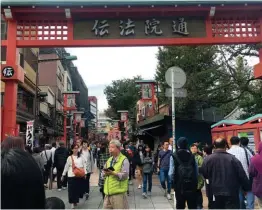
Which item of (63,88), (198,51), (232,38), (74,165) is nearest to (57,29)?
(74,165)

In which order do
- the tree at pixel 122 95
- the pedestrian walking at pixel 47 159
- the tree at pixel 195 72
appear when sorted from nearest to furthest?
the pedestrian walking at pixel 47 159 < the tree at pixel 195 72 < the tree at pixel 122 95

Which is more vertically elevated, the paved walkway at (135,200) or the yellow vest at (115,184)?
the yellow vest at (115,184)

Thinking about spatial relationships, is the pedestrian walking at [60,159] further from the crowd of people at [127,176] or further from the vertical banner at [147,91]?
the vertical banner at [147,91]

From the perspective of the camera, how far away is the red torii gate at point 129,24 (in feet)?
33.5

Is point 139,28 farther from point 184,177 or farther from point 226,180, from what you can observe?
point 226,180

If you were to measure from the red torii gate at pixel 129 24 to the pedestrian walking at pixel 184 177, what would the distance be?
5720mm

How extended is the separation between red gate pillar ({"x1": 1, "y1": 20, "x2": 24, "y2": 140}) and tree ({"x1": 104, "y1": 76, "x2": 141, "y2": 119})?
41.3 metres

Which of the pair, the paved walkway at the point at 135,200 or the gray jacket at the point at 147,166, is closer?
the paved walkway at the point at 135,200

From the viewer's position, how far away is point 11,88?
10164 mm

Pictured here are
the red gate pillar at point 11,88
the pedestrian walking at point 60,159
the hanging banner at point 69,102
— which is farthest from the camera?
the hanging banner at point 69,102

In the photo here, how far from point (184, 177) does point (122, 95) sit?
1859 inches

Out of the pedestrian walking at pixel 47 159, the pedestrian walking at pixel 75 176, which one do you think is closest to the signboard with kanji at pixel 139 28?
the pedestrian walking at pixel 75 176

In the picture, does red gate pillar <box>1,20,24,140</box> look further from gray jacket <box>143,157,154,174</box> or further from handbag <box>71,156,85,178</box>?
gray jacket <box>143,157,154,174</box>

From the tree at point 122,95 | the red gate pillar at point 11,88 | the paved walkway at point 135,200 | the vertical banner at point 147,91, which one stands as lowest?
→ the paved walkway at point 135,200
